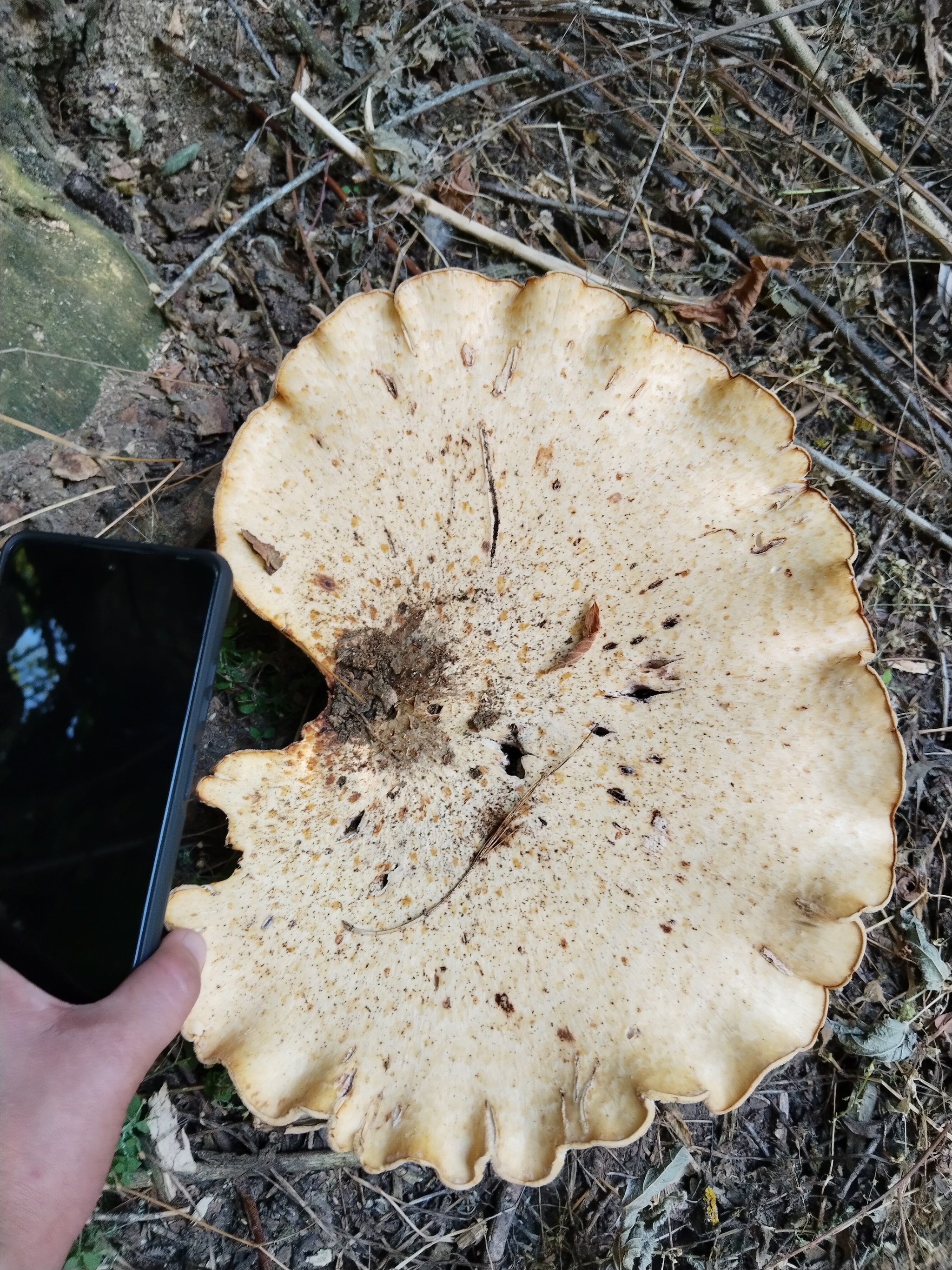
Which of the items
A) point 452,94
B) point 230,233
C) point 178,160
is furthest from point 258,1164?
point 452,94

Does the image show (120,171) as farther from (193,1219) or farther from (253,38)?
(193,1219)

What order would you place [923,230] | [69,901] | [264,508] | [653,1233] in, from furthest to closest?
[923,230] < [653,1233] < [264,508] < [69,901]

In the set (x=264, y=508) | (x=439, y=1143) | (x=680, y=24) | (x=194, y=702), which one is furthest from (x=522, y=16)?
(x=439, y=1143)

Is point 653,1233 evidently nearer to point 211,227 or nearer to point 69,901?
point 69,901

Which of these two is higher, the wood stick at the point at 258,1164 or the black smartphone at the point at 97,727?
the black smartphone at the point at 97,727

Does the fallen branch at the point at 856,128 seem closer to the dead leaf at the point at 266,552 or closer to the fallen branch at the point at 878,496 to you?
the fallen branch at the point at 878,496

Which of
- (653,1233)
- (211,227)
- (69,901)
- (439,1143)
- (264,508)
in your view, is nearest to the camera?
(439,1143)

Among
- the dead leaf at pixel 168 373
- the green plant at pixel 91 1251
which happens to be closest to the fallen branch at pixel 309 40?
the dead leaf at pixel 168 373
